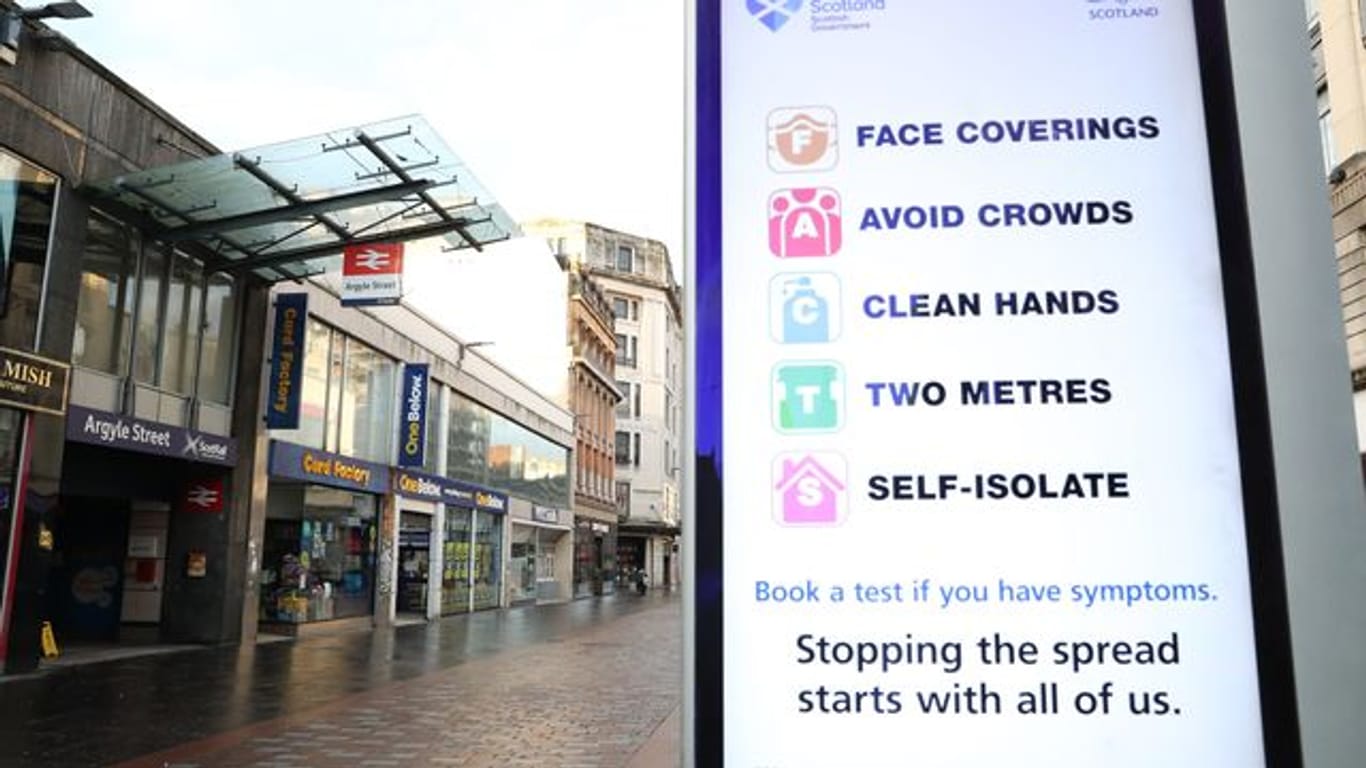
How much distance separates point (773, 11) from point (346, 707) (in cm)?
1103

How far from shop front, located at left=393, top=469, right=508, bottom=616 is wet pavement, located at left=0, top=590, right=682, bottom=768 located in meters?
8.97

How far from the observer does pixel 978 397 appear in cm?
189

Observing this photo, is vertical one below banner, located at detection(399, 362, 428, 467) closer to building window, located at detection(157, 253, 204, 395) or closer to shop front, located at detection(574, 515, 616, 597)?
building window, located at detection(157, 253, 204, 395)

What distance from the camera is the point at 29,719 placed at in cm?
1027

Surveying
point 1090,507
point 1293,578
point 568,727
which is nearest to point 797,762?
point 1090,507

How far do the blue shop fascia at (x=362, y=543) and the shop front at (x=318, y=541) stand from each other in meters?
0.02

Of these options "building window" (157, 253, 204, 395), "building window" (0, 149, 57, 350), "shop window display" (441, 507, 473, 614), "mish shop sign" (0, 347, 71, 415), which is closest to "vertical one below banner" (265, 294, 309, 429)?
"building window" (157, 253, 204, 395)

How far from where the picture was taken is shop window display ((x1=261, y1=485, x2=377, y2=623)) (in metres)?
22.5

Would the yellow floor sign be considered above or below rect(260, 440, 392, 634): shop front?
below

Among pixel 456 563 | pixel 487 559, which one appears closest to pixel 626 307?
pixel 487 559

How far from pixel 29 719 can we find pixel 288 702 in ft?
8.18

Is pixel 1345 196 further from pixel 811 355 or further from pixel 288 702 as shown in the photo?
pixel 811 355

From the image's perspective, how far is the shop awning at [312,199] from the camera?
1541cm

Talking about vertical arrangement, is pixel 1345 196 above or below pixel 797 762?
above
